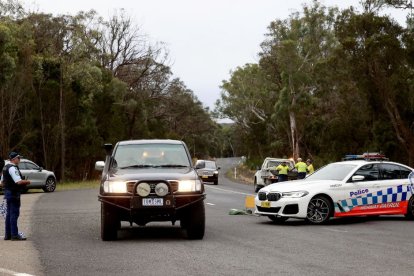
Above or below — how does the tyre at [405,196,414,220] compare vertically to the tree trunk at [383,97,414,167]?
below

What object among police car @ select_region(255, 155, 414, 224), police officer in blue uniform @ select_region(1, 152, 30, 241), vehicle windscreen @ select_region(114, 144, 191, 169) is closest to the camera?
police officer in blue uniform @ select_region(1, 152, 30, 241)

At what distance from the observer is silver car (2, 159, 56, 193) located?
33400 mm

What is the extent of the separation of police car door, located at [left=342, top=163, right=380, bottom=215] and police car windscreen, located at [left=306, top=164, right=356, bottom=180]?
0.23m

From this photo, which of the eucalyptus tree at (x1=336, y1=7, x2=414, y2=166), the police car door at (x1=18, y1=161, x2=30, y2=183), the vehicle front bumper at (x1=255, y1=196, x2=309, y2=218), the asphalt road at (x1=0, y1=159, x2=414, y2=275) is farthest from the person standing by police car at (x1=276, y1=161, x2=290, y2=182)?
the vehicle front bumper at (x1=255, y1=196, x2=309, y2=218)

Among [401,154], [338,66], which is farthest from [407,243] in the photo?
[338,66]

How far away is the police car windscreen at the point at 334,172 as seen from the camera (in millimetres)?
17141

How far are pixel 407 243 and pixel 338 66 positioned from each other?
39.6 m

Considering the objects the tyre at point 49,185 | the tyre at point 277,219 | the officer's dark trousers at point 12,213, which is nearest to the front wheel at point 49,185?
the tyre at point 49,185

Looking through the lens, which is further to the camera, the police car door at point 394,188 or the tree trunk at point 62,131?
the tree trunk at point 62,131

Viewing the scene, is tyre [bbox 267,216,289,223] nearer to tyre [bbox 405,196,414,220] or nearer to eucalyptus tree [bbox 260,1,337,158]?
tyre [bbox 405,196,414,220]

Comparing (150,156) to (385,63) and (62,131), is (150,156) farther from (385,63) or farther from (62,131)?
(62,131)

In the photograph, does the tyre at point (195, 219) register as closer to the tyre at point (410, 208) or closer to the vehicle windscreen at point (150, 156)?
the vehicle windscreen at point (150, 156)

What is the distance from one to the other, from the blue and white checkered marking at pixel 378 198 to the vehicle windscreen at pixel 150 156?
169 inches

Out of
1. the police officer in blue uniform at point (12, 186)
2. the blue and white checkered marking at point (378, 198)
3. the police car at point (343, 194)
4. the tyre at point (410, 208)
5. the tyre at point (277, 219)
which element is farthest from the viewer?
the tyre at point (410, 208)
